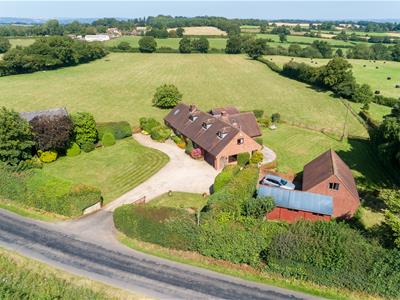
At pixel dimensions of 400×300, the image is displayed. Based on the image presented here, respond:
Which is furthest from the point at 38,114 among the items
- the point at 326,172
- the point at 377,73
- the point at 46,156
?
the point at 377,73

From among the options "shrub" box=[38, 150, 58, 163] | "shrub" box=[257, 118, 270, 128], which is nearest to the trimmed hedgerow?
"shrub" box=[38, 150, 58, 163]

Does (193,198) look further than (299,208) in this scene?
Yes

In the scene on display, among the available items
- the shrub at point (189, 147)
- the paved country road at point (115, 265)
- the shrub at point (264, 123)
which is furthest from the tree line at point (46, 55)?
the paved country road at point (115, 265)

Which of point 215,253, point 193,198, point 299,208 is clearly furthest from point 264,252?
point 193,198

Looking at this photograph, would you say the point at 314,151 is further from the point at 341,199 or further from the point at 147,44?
the point at 147,44

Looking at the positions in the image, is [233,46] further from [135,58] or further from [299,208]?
[299,208]

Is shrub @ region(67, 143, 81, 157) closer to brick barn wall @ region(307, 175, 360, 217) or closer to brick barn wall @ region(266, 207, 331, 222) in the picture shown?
brick barn wall @ region(266, 207, 331, 222)
